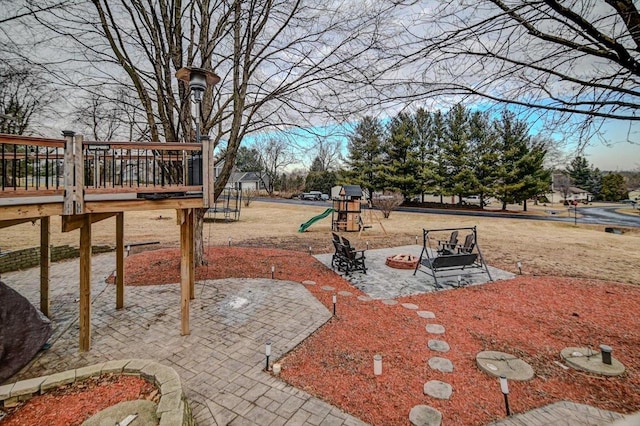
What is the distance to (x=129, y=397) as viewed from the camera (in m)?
3.32

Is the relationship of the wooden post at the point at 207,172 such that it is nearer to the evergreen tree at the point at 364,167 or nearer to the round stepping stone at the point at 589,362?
the round stepping stone at the point at 589,362

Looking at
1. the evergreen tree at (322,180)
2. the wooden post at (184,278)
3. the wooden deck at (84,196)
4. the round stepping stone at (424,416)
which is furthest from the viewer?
the evergreen tree at (322,180)

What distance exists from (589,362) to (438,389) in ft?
8.28

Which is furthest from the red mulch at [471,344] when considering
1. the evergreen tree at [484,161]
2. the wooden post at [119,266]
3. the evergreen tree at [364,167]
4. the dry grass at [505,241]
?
the evergreen tree at [364,167]

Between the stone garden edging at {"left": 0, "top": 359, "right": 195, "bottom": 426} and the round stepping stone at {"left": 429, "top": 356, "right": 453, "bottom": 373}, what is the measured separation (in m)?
3.23

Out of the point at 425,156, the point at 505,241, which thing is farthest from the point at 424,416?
the point at 425,156

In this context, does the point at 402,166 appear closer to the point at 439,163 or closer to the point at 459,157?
the point at 439,163

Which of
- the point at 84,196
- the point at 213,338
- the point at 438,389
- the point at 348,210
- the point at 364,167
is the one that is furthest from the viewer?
the point at 364,167

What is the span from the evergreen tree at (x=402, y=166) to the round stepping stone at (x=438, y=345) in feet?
105

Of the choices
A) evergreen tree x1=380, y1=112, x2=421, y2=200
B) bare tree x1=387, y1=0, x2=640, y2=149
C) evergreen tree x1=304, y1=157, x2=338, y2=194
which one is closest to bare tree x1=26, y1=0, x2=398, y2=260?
bare tree x1=387, y1=0, x2=640, y2=149

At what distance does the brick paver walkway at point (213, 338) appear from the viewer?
3430 mm

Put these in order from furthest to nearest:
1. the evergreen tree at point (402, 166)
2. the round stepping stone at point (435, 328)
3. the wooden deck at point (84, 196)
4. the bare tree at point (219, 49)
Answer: the evergreen tree at point (402, 166) → the bare tree at point (219, 49) → the round stepping stone at point (435, 328) → the wooden deck at point (84, 196)

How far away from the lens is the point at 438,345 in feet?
15.9

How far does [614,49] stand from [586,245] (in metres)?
15.8
